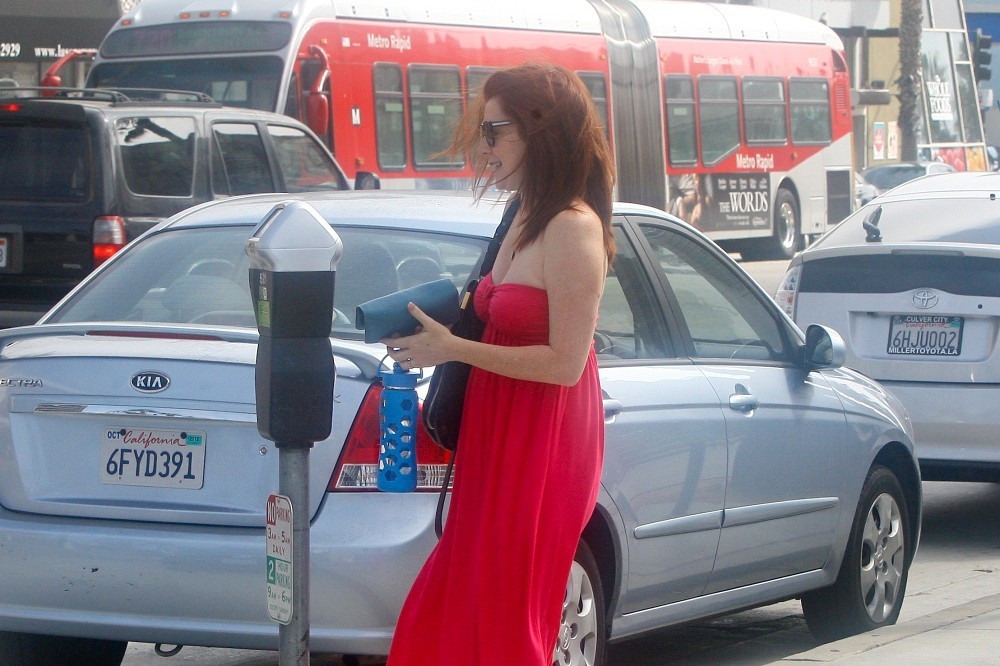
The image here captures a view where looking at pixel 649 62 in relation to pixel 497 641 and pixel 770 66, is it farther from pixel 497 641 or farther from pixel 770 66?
pixel 497 641

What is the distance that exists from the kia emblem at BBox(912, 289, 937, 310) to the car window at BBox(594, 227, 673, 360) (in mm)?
2984

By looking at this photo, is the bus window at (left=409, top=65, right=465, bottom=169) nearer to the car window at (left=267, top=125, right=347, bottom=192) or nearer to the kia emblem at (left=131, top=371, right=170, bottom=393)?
the car window at (left=267, top=125, right=347, bottom=192)

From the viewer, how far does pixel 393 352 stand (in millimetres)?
3467

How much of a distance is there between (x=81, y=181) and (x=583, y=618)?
22.8 feet

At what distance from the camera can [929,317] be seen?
7.85 m

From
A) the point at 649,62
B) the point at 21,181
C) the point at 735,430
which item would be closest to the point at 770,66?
the point at 649,62

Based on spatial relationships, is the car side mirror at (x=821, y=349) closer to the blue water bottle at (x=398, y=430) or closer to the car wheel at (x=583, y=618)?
the car wheel at (x=583, y=618)

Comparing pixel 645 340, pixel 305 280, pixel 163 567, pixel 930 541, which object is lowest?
pixel 930 541

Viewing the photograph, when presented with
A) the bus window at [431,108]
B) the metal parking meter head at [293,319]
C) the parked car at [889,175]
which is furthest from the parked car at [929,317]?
the parked car at [889,175]

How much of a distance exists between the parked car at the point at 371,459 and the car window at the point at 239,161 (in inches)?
233

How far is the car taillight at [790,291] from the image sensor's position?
327 inches

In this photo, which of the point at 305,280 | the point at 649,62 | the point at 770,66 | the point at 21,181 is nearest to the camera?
the point at 305,280

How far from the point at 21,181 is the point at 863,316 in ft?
18.7

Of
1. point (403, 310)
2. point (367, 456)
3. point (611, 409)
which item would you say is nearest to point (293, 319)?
point (403, 310)
